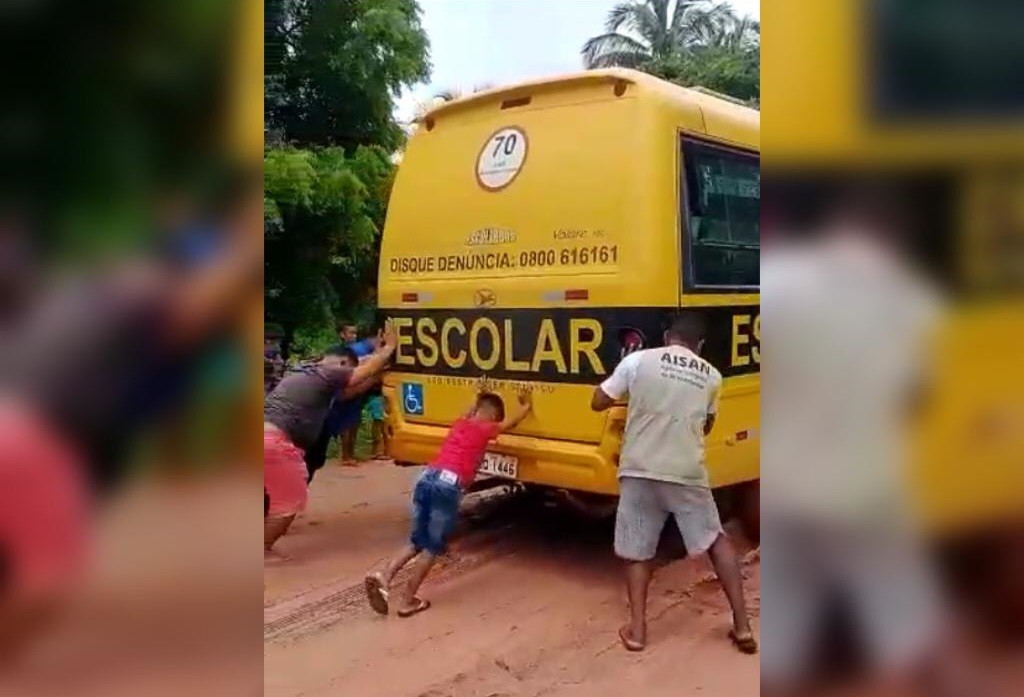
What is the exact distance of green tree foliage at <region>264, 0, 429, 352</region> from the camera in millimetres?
2717

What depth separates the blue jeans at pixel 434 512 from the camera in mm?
3699

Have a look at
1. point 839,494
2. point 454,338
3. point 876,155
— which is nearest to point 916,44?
point 876,155

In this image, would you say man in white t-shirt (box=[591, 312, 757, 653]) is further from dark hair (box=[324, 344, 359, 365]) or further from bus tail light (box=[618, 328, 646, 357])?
dark hair (box=[324, 344, 359, 365])

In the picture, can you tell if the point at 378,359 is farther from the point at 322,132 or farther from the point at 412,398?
the point at 322,132

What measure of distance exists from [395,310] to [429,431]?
0.58m

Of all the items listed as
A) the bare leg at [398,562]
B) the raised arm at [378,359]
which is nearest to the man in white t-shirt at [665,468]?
the bare leg at [398,562]

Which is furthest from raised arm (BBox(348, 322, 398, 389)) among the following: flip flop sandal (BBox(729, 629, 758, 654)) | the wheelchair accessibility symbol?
flip flop sandal (BBox(729, 629, 758, 654))

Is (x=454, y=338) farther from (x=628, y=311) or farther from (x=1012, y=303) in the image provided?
(x=1012, y=303)

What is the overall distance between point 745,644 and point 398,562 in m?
1.34

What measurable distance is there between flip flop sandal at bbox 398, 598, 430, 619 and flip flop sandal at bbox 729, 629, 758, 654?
3.78 feet

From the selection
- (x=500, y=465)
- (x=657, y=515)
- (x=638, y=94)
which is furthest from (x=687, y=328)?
(x=500, y=465)

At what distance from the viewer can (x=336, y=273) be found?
3.99 meters

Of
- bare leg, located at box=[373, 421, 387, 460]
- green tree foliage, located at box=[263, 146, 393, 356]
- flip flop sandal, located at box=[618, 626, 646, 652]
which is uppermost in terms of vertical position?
green tree foliage, located at box=[263, 146, 393, 356]

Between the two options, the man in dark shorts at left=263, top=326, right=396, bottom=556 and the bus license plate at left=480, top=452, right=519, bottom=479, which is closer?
the man in dark shorts at left=263, top=326, right=396, bottom=556
